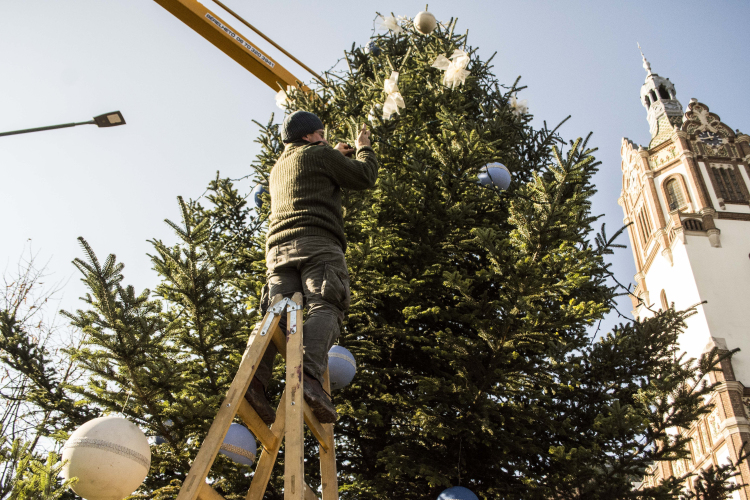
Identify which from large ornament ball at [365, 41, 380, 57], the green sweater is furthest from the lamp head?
large ornament ball at [365, 41, 380, 57]

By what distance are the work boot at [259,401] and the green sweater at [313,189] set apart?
2.98ft

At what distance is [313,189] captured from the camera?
146 inches

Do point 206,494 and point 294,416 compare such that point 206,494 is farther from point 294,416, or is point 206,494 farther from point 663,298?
point 663,298

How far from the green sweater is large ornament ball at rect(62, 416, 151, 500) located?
1359 millimetres

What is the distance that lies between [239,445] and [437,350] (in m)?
2.04

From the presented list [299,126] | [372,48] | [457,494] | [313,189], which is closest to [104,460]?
[313,189]

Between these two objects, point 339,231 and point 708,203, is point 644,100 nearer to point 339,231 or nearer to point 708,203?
point 708,203

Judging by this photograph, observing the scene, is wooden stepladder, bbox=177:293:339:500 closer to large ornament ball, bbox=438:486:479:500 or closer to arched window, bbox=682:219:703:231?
large ornament ball, bbox=438:486:479:500

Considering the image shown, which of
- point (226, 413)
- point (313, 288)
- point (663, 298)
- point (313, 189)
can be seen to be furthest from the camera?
point (663, 298)

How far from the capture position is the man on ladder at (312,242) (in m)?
3.07

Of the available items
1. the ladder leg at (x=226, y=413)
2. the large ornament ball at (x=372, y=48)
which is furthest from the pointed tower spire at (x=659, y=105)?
the ladder leg at (x=226, y=413)

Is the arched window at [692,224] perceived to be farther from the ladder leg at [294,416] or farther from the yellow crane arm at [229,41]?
the ladder leg at [294,416]

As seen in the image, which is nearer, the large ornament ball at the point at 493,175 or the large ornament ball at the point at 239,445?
the large ornament ball at the point at 239,445

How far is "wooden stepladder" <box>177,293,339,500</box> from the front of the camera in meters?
2.32
